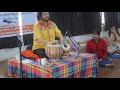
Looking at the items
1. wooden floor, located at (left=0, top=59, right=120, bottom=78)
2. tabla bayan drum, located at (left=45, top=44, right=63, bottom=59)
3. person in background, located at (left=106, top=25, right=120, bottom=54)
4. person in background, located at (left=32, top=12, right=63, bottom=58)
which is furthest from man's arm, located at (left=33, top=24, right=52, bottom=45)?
person in background, located at (left=106, top=25, right=120, bottom=54)

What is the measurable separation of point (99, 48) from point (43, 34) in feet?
2.81

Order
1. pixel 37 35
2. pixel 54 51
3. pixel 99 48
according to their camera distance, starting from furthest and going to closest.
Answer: pixel 99 48, pixel 37 35, pixel 54 51

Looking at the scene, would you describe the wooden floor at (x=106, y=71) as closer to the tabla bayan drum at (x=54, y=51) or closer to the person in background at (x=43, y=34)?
the person in background at (x=43, y=34)

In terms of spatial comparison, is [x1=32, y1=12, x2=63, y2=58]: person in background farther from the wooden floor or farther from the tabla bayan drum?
the wooden floor

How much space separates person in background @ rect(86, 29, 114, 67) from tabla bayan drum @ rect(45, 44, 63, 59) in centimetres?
49

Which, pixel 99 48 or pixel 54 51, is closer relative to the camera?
pixel 54 51

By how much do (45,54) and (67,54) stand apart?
31 cm

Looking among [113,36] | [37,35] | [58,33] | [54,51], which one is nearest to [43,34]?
[37,35]

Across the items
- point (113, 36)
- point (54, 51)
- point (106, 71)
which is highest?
point (113, 36)

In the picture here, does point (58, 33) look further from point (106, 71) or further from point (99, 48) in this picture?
point (106, 71)

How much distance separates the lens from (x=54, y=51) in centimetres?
336
